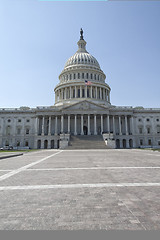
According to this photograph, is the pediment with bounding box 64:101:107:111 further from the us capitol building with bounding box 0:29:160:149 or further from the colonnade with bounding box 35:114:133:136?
the colonnade with bounding box 35:114:133:136

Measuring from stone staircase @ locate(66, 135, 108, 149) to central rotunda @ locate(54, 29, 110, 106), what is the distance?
20583 millimetres

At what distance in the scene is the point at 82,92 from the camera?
234 feet

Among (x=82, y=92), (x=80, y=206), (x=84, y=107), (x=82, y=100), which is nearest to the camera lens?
(x=80, y=206)

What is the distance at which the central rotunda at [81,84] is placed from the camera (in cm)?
6906

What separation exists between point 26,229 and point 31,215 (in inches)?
26.4

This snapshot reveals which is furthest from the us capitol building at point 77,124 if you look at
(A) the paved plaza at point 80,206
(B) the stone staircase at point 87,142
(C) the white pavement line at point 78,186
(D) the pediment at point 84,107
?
(A) the paved plaza at point 80,206

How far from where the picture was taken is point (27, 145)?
6147 cm

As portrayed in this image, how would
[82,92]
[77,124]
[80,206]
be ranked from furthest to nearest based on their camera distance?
1. [82,92]
2. [77,124]
3. [80,206]

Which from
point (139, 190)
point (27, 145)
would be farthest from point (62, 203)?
point (27, 145)

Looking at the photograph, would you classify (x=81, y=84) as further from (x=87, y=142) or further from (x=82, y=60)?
(x=87, y=142)

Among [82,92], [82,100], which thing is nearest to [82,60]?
[82,92]

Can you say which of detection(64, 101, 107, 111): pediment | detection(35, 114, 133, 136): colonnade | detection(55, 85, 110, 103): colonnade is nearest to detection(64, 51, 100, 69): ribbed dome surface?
detection(55, 85, 110, 103): colonnade

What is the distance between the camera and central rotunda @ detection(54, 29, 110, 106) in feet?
227

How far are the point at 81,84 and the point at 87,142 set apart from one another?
3202 centimetres
